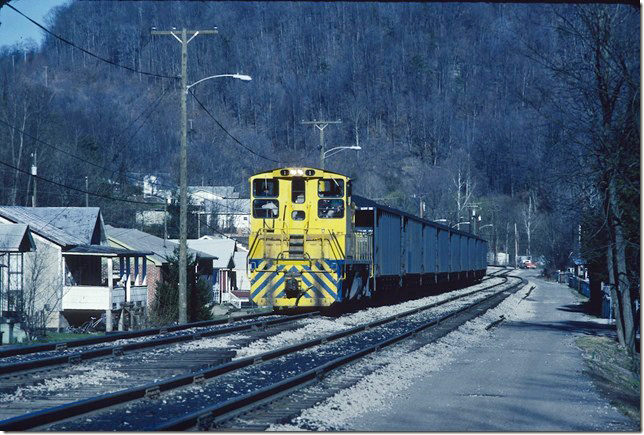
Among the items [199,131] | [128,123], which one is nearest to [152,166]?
[128,123]

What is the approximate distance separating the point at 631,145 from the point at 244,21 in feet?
135

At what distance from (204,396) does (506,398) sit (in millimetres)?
4589

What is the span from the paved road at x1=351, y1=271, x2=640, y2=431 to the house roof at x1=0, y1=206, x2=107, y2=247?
87.5 ft

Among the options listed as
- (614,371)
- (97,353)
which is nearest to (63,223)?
(97,353)

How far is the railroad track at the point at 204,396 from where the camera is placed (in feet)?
35.6

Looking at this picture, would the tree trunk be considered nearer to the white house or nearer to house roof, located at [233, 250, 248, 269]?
the white house

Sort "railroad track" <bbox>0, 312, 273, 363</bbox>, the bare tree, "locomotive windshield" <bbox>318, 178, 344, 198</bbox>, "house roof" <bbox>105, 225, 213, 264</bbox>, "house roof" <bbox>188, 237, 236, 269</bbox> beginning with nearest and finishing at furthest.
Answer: "railroad track" <bbox>0, 312, 273, 363</bbox> < "locomotive windshield" <bbox>318, 178, 344, 198</bbox> < the bare tree < "house roof" <bbox>105, 225, 213, 264</bbox> < "house roof" <bbox>188, 237, 236, 269</bbox>

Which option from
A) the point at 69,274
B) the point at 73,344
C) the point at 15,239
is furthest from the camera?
the point at 69,274

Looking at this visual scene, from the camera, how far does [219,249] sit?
71.6 meters

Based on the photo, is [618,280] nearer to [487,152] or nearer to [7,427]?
[7,427]

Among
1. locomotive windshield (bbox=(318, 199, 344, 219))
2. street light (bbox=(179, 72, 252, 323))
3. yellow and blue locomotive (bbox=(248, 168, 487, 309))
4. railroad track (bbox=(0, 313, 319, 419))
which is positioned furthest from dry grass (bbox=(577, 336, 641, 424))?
street light (bbox=(179, 72, 252, 323))

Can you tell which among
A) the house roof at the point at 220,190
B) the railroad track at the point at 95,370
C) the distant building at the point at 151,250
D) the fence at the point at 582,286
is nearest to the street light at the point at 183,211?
the railroad track at the point at 95,370

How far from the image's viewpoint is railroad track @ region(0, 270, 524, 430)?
35.6 ft

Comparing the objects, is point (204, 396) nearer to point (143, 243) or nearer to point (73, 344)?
point (73, 344)
